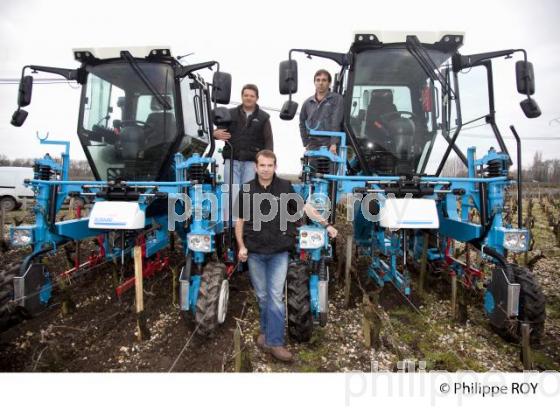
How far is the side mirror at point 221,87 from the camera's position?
400 cm

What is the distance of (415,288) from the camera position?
16.1 ft

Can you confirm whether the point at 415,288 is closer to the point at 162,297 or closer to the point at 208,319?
the point at 208,319

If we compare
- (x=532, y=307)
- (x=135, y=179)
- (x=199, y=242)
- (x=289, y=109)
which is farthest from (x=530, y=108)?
(x=135, y=179)

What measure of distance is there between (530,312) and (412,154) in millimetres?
2183

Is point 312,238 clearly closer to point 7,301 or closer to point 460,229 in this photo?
point 460,229

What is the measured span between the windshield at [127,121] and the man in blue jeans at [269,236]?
232 centimetres

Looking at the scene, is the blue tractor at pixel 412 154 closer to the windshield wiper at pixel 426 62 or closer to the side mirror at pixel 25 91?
the windshield wiper at pixel 426 62

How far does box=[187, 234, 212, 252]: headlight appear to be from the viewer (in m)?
3.51

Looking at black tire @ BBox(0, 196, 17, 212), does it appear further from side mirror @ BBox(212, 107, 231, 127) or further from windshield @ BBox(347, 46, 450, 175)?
windshield @ BBox(347, 46, 450, 175)

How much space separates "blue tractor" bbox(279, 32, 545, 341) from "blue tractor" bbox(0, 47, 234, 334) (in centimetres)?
117

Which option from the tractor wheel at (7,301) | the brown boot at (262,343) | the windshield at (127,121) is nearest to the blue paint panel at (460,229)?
the brown boot at (262,343)

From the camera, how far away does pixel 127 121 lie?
16.0 ft

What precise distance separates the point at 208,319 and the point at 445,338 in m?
2.35

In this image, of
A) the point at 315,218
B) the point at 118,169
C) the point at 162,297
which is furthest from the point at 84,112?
the point at 315,218
